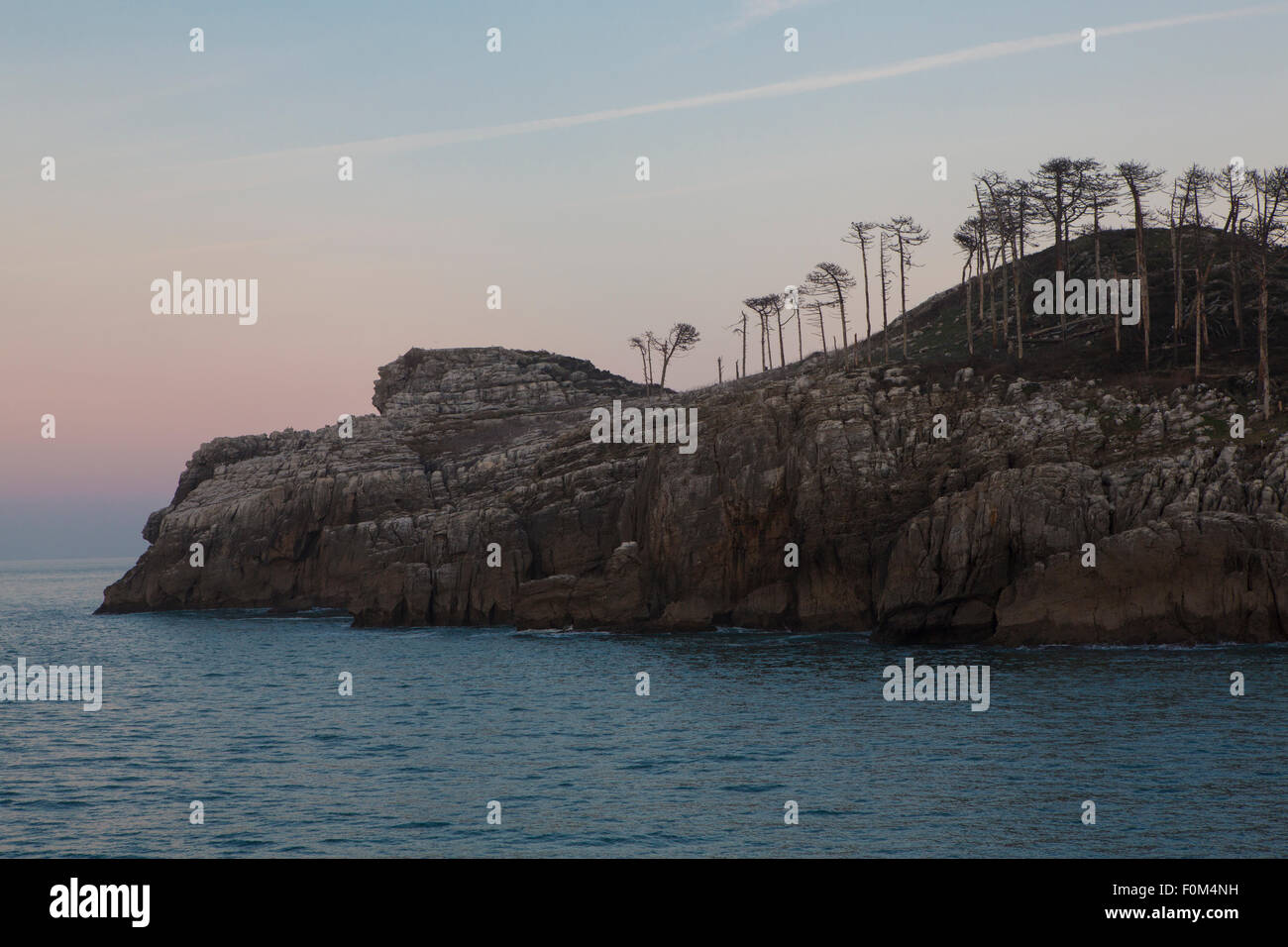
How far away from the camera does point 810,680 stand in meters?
57.4

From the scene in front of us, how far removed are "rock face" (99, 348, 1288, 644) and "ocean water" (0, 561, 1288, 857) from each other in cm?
444

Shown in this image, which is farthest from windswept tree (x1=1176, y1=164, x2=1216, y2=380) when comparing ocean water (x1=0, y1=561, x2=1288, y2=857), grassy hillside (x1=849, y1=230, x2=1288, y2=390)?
ocean water (x1=0, y1=561, x2=1288, y2=857)

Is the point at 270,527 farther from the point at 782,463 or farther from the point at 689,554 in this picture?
the point at 782,463

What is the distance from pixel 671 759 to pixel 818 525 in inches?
1424

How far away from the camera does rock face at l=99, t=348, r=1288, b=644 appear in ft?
204

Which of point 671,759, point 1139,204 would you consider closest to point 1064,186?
point 1139,204

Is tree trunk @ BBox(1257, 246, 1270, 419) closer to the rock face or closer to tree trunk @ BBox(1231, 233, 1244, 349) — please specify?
the rock face

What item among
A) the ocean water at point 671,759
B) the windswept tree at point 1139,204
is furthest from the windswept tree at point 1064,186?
the ocean water at point 671,759

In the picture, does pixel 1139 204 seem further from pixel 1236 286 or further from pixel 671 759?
pixel 671 759

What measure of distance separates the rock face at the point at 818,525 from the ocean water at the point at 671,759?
175 inches

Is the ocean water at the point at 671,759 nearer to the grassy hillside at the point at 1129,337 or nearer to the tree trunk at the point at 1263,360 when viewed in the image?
the tree trunk at the point at 1263,360
